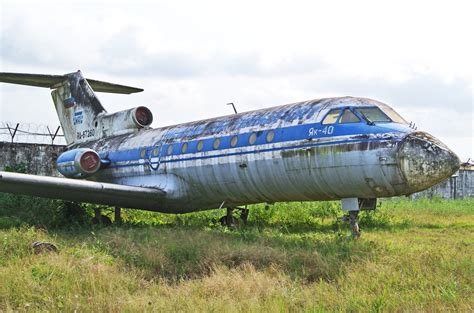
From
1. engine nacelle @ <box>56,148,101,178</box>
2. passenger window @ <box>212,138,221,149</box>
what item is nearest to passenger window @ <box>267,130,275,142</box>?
passenger window @ <box>212,138,221,149</box>

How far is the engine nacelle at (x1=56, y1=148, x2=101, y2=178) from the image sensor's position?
53.7 ft

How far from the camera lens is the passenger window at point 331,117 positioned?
438 inches

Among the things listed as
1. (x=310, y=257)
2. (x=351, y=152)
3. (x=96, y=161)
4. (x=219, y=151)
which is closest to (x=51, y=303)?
(x=310, y=257)

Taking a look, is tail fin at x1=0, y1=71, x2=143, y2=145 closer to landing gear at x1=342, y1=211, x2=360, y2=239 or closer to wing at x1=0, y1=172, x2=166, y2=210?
wing at x1=0, y1=172, x2=166, y2=210

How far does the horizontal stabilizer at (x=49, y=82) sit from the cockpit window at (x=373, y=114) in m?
12.2

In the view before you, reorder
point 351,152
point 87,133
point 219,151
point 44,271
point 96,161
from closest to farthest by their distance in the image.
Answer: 1. point 44,271
2. point 351,152
3. point 219,151
4. point 96,161
5. point 87,133

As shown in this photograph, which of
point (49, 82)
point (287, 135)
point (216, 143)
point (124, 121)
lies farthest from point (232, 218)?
point (49, 82)

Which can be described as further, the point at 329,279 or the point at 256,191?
the point at 256,191

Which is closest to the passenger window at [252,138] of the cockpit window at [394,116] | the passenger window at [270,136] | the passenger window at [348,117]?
the passenger window at [270,136]

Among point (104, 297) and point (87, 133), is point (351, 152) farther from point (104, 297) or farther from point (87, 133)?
point (87, 133)

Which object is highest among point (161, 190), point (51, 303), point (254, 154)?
point (254, 154)

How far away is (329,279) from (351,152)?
318 cm

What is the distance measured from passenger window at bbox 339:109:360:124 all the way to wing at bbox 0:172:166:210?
557 centimetres

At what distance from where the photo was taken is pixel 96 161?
16.8m
